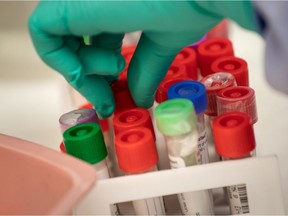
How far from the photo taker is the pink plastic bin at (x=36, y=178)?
446mm

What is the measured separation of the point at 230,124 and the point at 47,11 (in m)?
0.20

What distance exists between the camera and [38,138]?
29.0 inches

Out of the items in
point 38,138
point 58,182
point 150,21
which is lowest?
point 38,138

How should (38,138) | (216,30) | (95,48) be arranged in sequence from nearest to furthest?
(95,48) → (38,138) → (216,30)

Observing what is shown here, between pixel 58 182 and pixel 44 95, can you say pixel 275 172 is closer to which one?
pixel 58 182

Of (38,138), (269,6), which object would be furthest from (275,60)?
(38,138)

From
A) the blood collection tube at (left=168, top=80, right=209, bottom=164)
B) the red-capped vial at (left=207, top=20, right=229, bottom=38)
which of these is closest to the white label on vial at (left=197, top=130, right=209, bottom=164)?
the blood collection tube at (left=168, top=80, right=209, bottom=164)

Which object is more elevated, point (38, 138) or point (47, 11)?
point (47, 11)

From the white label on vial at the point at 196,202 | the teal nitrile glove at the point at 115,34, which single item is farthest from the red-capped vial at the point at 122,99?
the white label on vial at the point at 196,202

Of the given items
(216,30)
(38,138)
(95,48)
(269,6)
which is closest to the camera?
(269,6)

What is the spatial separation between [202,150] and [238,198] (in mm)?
59

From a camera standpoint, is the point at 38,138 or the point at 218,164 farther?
the point at 38,138

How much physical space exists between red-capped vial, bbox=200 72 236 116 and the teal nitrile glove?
0.06 m

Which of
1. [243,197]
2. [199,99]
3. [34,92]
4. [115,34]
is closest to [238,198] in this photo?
[243,197]
